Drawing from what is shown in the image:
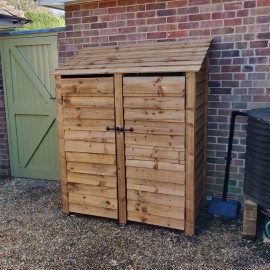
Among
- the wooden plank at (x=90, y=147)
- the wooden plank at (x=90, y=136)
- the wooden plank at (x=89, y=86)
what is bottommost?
the wooden plank at (x=90, y=147)

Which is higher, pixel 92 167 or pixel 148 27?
pixel 148 27

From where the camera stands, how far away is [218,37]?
3.60 m

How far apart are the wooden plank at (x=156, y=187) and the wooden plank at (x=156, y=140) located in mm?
389

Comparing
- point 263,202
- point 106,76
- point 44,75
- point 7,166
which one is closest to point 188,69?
point 106,76

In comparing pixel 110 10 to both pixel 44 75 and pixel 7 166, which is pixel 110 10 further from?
pixel 7 166

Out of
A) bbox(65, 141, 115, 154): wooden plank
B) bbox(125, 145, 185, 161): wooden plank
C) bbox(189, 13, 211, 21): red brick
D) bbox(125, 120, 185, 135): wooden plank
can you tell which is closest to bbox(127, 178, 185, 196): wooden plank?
bbox(125, 145, 185, 161): wooden plank

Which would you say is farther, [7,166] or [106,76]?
[7,166]

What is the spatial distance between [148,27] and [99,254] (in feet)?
8.33

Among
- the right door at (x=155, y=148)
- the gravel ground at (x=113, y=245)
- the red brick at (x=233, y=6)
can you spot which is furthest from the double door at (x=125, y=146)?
the red brick at (x=233, y=6)

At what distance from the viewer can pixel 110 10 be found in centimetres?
401

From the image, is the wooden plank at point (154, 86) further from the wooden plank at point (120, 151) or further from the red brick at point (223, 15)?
the red brick at point (223, 15)

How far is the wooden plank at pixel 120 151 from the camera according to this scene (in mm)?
3260

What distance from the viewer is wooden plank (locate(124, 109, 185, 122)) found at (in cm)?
309

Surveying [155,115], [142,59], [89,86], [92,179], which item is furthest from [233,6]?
[92,179]
